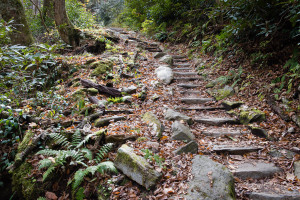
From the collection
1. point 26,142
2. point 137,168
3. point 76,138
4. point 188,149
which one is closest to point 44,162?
point 76,138

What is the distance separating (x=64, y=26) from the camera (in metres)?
8.30

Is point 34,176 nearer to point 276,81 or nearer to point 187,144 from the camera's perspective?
point 187,144

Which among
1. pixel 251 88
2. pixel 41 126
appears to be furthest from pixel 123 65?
pixel 251 88

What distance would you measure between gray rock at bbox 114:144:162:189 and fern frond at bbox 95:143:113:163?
28cm

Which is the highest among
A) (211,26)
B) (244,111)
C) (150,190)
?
(211,26)

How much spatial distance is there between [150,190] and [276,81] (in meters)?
4.53

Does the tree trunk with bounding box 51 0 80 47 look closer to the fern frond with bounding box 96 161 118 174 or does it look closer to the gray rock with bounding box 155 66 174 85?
the gray rock with bounding box 155 66 174 85

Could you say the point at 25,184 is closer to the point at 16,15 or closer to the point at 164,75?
the point at 164,75

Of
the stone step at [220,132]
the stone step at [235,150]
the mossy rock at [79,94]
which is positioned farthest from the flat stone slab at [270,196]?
the mossy rock at [79,94]

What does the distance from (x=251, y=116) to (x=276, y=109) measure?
0.60 m

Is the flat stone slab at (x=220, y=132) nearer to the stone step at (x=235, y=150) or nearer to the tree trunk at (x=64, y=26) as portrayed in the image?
the stone step at (x=235, y=150)

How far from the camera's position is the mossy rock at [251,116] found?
420 cm

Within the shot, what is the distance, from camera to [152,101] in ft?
17.6

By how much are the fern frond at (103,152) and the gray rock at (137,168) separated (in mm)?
285
